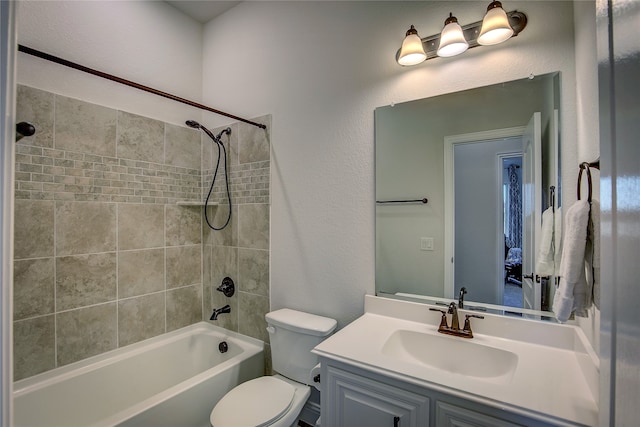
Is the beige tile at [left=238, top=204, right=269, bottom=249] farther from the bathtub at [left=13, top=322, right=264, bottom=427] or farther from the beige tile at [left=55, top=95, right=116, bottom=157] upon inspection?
the beige tile at [left=55, top=95, right=116, bottom=157]

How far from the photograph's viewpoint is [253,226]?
2135 mm

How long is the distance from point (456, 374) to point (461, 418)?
0.20 metres

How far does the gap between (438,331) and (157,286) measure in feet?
6.18

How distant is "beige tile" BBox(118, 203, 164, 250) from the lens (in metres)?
1.94

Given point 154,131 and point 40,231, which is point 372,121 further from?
point 40,231

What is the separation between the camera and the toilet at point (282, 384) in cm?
139

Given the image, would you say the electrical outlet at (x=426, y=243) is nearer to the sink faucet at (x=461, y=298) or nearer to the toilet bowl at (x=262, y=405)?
the sink faucet at (x=461, y=298)

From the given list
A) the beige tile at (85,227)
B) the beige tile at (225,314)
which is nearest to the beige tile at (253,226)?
the beige tile at (225,314)

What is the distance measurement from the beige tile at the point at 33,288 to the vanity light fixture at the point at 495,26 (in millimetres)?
2470

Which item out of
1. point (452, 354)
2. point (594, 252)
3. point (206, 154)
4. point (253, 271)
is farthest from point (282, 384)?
point (206, 154)

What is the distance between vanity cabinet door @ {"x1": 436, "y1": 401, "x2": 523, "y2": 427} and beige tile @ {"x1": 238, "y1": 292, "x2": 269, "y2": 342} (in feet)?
4.36

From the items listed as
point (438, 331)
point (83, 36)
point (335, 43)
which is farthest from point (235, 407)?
point (83, 36)

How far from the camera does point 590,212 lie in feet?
2.76

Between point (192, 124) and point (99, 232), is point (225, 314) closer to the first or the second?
point (99, 232)
